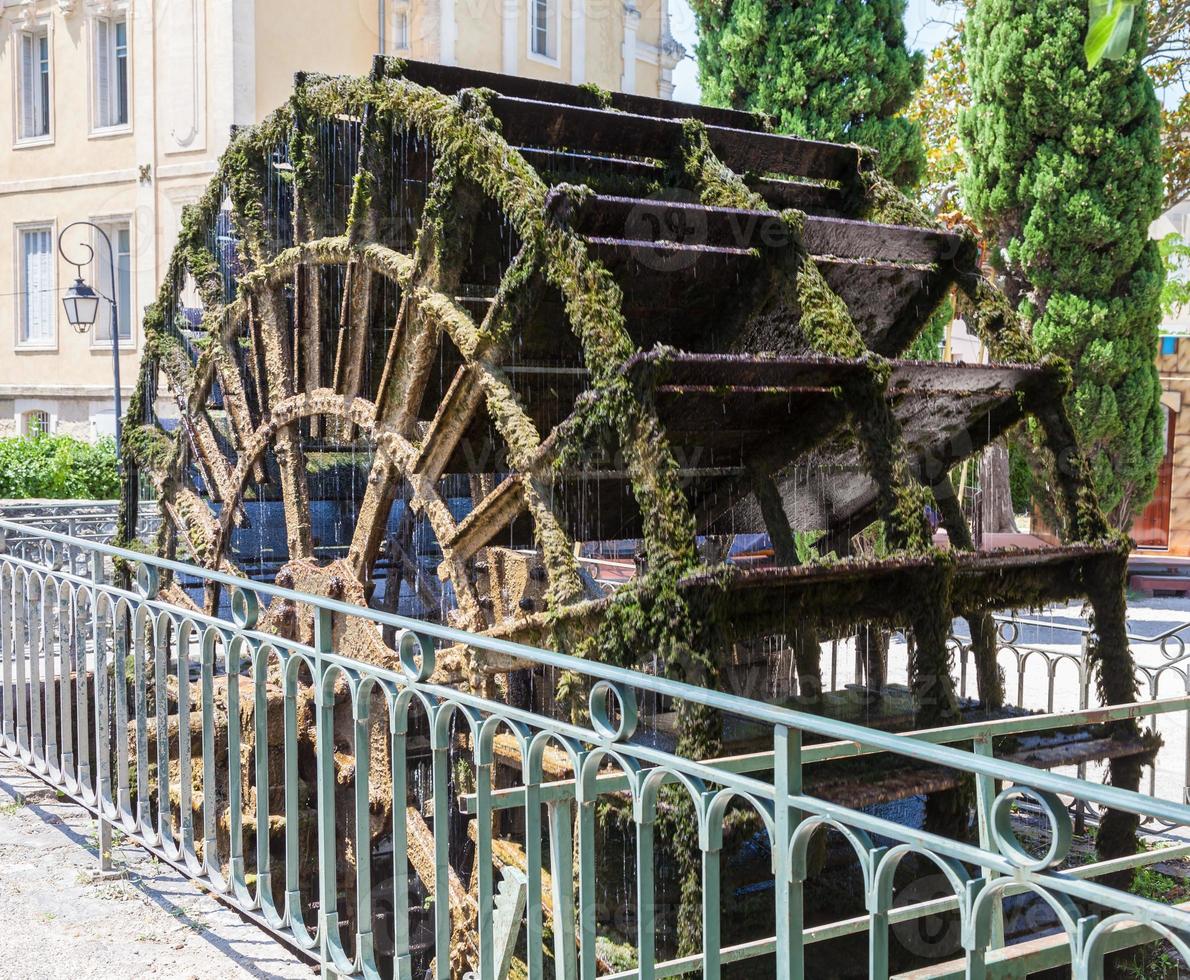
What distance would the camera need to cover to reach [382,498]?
5.27 m

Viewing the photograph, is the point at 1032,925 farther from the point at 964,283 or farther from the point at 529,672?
the point at 964,283

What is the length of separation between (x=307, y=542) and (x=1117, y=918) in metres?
4.70

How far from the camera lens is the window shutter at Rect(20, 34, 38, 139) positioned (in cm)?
1942

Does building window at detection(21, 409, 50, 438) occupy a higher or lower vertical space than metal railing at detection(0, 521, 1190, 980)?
higher

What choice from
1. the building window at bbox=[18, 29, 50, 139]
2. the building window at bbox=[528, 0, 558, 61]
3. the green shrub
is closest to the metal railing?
the green shrub

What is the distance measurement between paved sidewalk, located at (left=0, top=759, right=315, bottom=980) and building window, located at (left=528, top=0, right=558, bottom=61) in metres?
17.4

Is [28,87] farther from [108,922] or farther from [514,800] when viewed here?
[514,800]

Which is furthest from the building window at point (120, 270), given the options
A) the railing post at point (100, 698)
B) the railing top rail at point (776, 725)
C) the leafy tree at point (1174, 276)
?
the railing top rail at point (776, 725)

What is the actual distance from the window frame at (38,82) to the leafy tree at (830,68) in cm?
1153

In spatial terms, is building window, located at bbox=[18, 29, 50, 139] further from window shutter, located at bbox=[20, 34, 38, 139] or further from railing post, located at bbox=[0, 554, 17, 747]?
railing post, located at bbox=[0, 554, 17, 747]

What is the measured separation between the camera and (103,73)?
18.6 metres

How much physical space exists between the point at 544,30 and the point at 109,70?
6616 mm

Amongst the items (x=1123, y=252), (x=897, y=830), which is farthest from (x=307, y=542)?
(x=1123, y=252)

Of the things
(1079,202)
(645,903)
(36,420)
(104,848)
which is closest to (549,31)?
(36,420)
